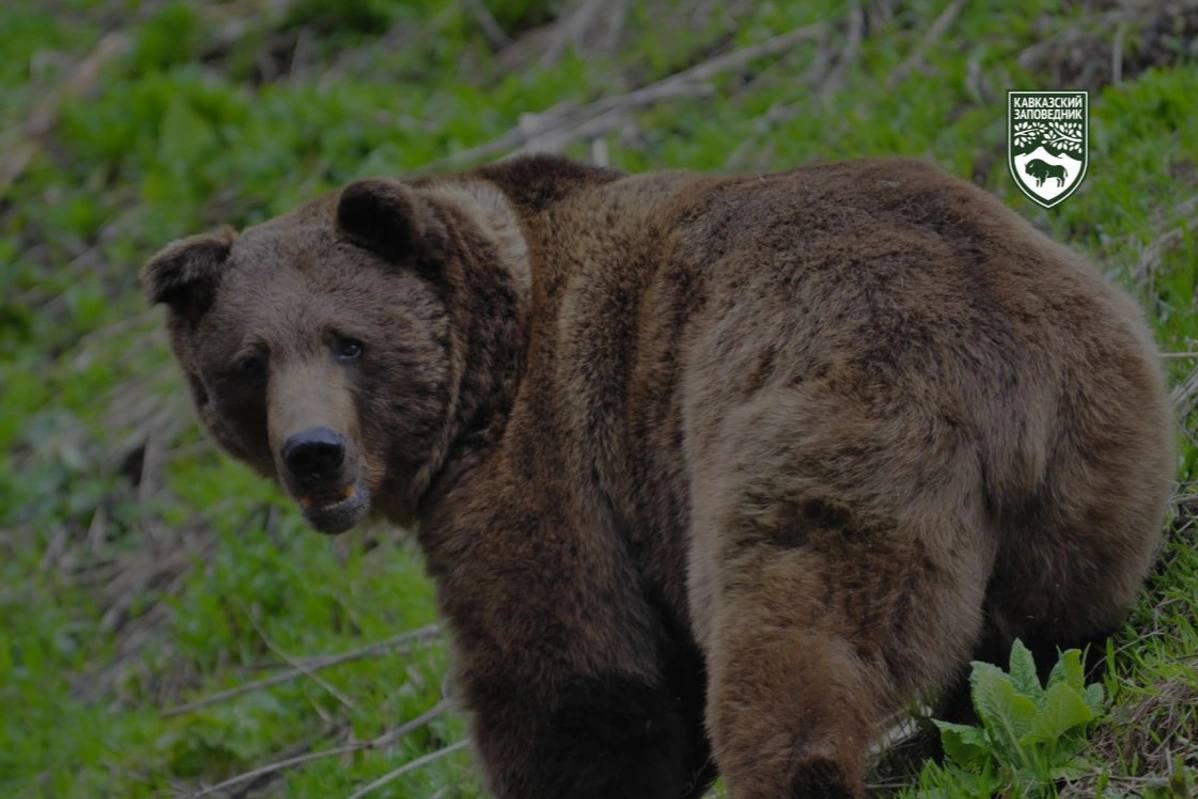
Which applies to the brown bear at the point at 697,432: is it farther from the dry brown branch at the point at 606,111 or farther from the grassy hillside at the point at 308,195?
the dry brown branch at the point at 606,111

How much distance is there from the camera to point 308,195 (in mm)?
11297

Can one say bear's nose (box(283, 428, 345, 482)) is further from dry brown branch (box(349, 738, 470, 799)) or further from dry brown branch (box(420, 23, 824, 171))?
dry brown branch (box(420, 23, 824, 171))

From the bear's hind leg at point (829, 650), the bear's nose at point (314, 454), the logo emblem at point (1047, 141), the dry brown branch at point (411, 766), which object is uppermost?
the logo emblem at point (1047, 141)

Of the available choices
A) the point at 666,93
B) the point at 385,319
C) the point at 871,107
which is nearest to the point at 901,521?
the point at 385,319

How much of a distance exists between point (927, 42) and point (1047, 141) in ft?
6.12

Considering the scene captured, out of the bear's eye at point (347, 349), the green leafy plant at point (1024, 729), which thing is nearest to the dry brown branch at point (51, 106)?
the bear's eye at point (347, 349)

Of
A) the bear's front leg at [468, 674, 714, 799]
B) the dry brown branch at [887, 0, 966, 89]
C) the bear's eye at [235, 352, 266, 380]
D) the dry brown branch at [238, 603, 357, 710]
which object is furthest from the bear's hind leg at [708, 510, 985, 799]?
the dry brown branch at [887, 0, 966, 89]

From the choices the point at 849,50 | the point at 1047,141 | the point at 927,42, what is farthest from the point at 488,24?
the point at 1047,141

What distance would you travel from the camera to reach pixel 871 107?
9.13m

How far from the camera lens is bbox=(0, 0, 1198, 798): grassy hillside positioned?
698cm

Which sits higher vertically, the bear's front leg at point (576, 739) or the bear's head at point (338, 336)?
the bear's head at point (338, 336)

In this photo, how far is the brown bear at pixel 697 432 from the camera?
14.2 feet

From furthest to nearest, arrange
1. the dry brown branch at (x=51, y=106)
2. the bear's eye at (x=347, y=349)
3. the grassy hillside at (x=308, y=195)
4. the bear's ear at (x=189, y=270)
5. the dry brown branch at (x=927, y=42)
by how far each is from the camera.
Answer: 1. the dry brown branch at (x=51, y=106)
2. the dry brown branch at (x=927, y=42)
3. the grassy hillside at (x=308, y=195)
4. the bear's ear at (x=189, y=270)
5. the bear's eye at (x=347, y=349)

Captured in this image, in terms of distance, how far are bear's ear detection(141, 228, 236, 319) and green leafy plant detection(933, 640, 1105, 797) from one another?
3.20m
